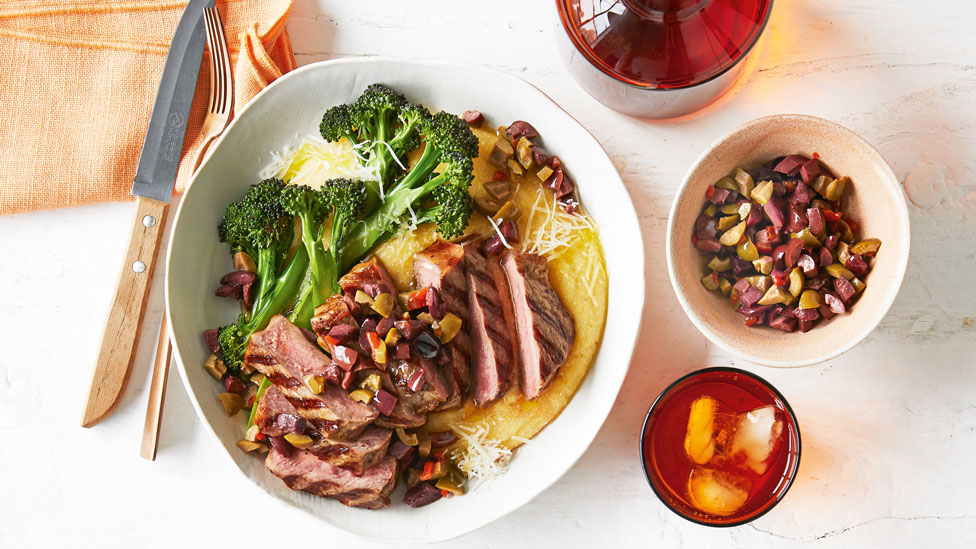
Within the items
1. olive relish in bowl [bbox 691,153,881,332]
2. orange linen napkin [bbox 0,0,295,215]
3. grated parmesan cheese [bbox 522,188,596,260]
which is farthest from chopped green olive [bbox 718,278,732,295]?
orange linen napkin [bbox 0,0,295,215]

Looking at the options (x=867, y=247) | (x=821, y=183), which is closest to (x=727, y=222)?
(x=821, y=183)

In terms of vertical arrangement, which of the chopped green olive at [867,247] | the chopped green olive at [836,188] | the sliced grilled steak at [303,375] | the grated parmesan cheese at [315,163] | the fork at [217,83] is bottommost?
the sliced grilled steak at [303,375]

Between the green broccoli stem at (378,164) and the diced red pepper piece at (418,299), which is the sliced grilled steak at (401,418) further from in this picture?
the green broccoli stem at (378,164)

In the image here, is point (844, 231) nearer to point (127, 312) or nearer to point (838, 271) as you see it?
point (838, 271)

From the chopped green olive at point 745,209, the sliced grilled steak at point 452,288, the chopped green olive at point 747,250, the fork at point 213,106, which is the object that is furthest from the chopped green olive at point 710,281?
the fork at point 213,106

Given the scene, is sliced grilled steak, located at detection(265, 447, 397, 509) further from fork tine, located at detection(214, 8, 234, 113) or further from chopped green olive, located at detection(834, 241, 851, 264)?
chopped green olive, located at detection(834, 241, 851, 264)

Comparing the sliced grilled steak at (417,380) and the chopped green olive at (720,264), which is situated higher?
the chopped green olive at (720,264)
